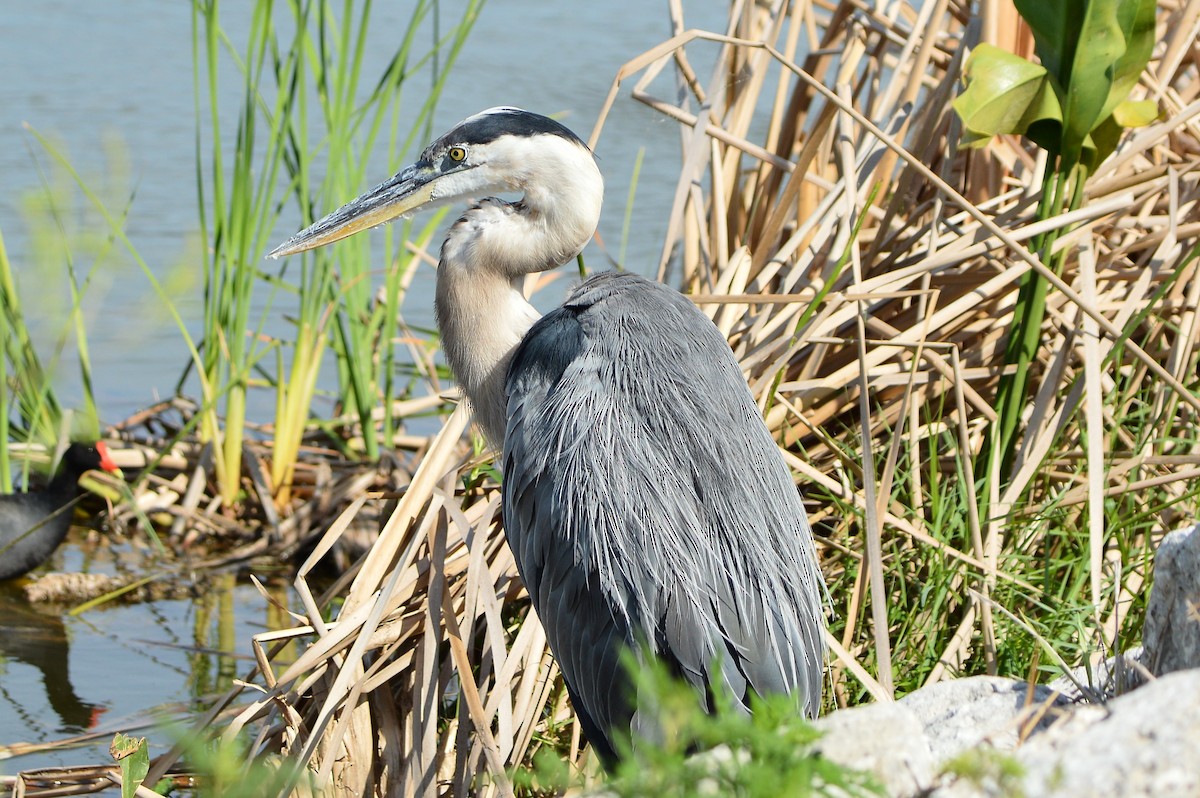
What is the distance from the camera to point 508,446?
2.76 meters

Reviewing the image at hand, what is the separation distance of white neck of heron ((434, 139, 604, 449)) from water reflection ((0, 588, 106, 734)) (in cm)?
159

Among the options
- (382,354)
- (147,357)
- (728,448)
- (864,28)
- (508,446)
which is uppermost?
(864,28)

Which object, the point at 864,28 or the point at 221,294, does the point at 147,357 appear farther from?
the point at 864,28

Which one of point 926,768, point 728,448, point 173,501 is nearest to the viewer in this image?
point 926,768

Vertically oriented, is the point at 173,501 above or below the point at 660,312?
below

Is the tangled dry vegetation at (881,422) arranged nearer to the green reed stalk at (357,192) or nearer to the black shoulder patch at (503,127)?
the black shoulder patch at (503,127)

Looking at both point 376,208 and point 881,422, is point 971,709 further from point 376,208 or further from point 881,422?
point 376,208

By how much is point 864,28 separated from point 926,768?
2965 mm

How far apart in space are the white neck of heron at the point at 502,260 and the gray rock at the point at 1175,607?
4.49 feet

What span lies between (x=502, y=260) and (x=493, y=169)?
20 centimetres

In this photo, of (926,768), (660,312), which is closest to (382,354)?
(660,312)

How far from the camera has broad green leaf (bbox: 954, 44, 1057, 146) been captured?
3.12 metres

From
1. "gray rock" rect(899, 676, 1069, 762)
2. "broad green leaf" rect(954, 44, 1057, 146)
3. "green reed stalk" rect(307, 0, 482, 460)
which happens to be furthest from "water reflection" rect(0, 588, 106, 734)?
"broad green leaf" rect(954, 44, 1057, 146)

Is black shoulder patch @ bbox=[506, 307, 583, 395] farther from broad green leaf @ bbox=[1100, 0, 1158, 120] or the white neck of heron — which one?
broad green leaf @ bbox=[1100, 0, 1158, 120]
